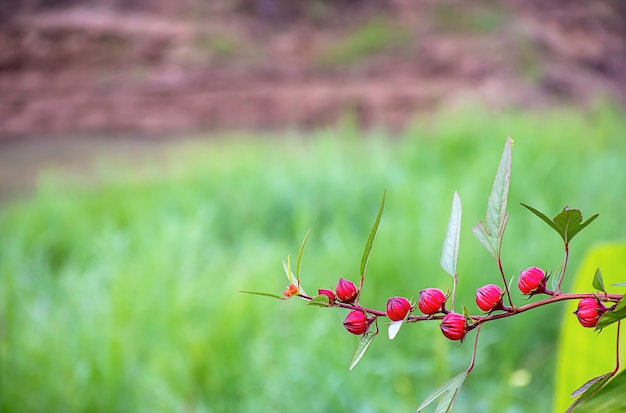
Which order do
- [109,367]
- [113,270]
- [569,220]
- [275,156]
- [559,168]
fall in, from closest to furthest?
[569,220] → [109,367] → [113,270] → [559,168] → [275,156]

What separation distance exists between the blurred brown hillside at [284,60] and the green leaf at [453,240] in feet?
6.17

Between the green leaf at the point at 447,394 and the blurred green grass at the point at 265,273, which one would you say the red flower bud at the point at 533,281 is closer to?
the green leaf at the point at 447,394

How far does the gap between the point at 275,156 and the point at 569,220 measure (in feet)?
6.68

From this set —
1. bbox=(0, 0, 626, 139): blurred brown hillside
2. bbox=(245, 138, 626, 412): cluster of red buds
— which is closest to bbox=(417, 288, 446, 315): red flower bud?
bbox=(245, 138, 626, 412): cluster of red buds

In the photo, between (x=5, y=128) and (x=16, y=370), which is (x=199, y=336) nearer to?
(x=16, y=370)

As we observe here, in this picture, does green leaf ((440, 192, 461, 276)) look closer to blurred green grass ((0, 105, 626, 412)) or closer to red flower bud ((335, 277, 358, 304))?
red flower bud ((335, 277, 358, 304))

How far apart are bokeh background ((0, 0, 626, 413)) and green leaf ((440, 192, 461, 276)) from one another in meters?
0.35

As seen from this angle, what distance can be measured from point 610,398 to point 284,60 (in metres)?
2.58

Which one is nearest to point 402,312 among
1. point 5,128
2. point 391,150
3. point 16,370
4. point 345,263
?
point 16,370

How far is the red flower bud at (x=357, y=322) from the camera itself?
150mm

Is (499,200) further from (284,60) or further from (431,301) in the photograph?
(284,60)

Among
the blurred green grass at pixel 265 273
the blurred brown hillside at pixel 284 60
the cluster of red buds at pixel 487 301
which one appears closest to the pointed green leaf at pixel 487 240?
the cluster of red buds at pixel 487 301

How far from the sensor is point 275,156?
85.4 inches

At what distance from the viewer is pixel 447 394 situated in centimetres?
14
